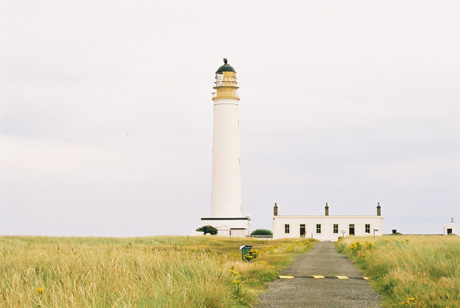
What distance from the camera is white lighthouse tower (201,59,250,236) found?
56.0 m

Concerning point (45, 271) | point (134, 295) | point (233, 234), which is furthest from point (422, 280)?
point (233, 234)

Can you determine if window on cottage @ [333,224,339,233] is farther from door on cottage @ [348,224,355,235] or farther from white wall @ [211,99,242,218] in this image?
white wall @ [211,99,242,218]

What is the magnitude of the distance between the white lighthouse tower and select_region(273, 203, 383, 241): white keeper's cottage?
969 centimetres

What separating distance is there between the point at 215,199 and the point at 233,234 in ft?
11.3

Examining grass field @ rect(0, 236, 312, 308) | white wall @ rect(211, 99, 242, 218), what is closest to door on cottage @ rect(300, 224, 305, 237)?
white wall @ rect(211, 99, 242, 218)

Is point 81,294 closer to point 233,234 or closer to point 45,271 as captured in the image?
point 45,271

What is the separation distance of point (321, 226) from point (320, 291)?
2133 inches

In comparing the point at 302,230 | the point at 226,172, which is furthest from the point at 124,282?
the point at 302,230

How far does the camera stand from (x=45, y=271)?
43.8 ft

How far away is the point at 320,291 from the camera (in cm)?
1324

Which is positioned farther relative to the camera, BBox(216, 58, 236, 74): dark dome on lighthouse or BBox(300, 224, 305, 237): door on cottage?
BBox(300, 224, 305, 237): door on cottage

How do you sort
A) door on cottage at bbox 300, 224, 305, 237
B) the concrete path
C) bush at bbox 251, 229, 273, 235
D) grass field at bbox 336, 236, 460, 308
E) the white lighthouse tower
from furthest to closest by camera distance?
bush at bbox 251, 229, 273, 235 < door on cottage at bbox 300, 224, 305, 237 < the white lighthouse tower < the concrete path < grass field at bbox 336, 236, 460, 308

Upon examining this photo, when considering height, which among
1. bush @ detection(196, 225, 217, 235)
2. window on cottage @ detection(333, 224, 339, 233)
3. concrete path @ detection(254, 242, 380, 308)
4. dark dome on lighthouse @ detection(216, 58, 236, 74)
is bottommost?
concrete path @ detection(254, 242, 380, 308)

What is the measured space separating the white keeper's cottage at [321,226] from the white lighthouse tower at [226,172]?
969cm
